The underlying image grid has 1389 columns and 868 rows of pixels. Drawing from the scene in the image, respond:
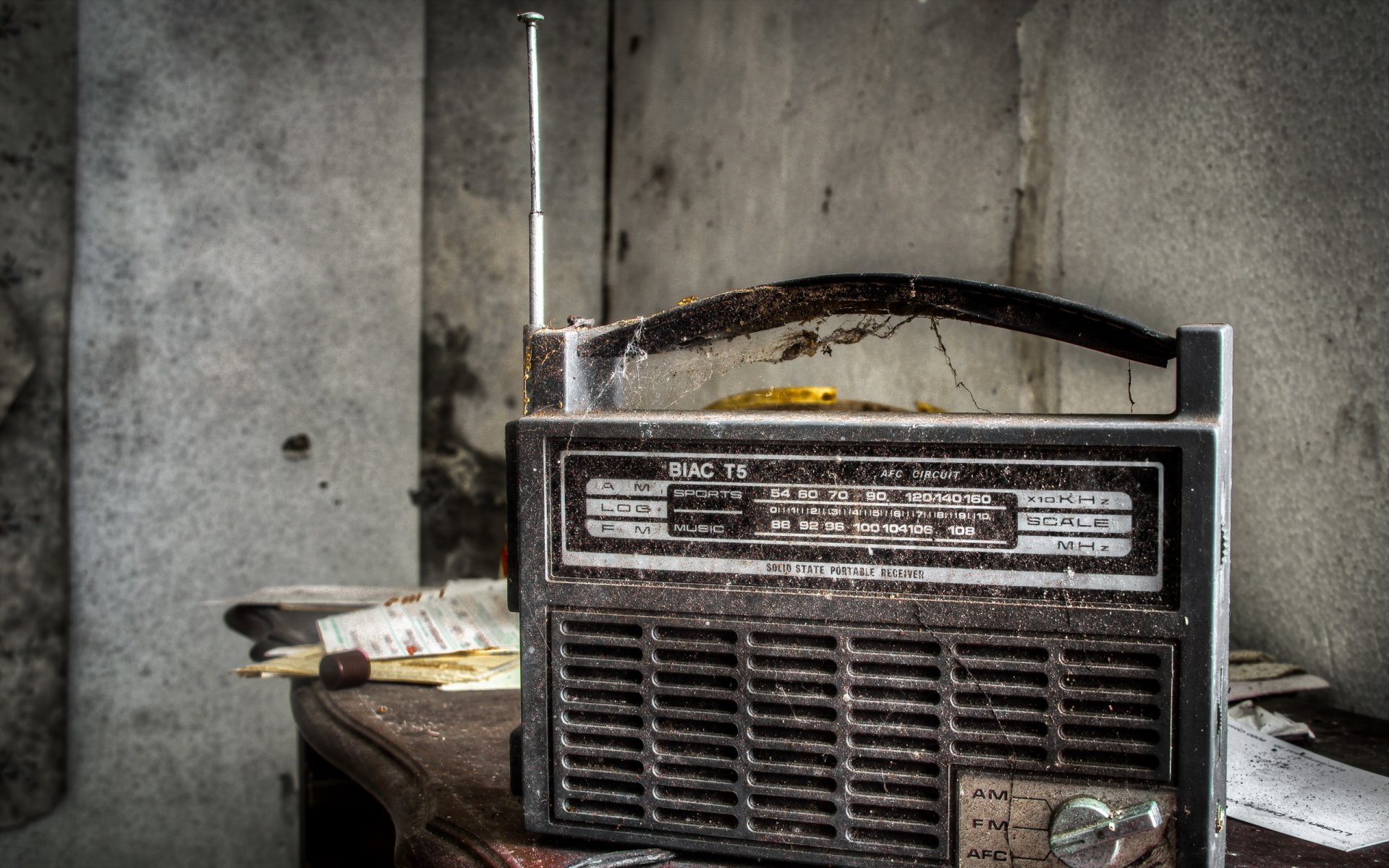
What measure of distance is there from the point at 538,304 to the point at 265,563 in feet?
5.64

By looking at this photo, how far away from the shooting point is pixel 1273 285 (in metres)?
1.03

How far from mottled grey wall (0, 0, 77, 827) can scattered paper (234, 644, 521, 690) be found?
104 centimetres

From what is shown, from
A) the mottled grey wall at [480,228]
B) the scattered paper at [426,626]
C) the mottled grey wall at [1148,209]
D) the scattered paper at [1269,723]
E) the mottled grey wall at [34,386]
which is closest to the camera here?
the scattered paper at [1269,723]

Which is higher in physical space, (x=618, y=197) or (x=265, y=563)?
(x=618, y=197)

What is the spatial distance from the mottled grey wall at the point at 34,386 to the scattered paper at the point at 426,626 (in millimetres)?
974

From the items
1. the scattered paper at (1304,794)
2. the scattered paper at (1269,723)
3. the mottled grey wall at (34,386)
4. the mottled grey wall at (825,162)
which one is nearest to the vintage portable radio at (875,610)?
the scattered paper at (1304,794)

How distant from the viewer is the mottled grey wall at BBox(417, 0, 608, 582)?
227 centimetres

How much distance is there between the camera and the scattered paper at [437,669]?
3.45 feet

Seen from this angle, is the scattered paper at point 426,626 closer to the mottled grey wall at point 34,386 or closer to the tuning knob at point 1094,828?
the tuning knob at point 1094,828

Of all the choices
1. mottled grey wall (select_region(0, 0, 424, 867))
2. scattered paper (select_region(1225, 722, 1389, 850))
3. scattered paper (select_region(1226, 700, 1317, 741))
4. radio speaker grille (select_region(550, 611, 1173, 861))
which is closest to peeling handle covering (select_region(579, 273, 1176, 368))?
radio speaker grille (select_region(550, 611, 1173, 861))

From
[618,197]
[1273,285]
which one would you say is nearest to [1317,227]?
[1273,285]

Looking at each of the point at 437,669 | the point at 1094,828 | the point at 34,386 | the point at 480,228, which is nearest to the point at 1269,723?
the point at 1094,828

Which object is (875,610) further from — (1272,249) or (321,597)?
(321,597)

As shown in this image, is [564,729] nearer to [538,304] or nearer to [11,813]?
[538,304]
